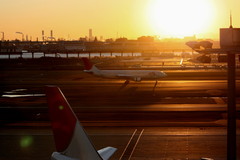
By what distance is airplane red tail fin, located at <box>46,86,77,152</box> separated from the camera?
1524 centimetres

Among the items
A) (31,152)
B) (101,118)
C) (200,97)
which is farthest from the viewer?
(200,97)

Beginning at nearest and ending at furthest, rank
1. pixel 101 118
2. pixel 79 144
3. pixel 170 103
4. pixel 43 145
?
pixel 79 144 < pixel 43 145 < pixel 101 118 < pixel 170 103

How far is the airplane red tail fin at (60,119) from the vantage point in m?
15.2

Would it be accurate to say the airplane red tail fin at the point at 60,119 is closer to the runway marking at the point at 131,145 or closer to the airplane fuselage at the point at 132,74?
the runway marking at the point at 131,145

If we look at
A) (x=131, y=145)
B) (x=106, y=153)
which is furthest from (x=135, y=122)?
(x=106, y=153)

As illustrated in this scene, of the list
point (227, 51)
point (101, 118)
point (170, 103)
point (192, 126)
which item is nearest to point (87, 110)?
point (101, 118)

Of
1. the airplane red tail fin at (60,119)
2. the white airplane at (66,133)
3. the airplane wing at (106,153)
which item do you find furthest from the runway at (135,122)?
the airplane red tail fin at (60,119)

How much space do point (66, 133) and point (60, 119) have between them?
0.57 m

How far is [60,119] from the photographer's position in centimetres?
1531

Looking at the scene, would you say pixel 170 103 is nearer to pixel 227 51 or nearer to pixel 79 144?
pixel 227 51

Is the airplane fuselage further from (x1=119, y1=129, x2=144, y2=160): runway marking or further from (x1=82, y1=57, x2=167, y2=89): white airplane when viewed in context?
(x1=119, y1=129, x2=144, y2=160): runway marking

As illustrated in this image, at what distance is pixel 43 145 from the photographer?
103 feet

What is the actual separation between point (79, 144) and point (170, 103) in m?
38.4

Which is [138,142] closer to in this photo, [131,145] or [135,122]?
[131,145]
